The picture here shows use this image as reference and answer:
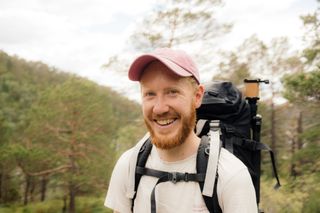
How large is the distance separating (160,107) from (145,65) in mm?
191

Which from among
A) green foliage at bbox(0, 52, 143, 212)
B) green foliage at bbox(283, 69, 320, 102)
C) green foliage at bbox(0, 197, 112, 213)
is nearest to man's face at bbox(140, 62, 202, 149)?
green foliage at bbox(283, 69, 320, 102)

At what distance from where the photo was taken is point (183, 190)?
1352 mm

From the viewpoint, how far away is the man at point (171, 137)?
1.32 meters

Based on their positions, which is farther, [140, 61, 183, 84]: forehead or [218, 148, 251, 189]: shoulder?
[140, 61, 183, 84]: forehead

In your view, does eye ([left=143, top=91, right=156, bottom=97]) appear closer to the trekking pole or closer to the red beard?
the red beard

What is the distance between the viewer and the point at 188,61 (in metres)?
1.45

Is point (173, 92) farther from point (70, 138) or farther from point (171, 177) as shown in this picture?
point (70, 138)

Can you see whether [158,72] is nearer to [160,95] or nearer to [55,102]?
[160,95]

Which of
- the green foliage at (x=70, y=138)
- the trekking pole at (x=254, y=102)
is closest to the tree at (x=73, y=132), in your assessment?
the green foliage at (x=70, y=138)

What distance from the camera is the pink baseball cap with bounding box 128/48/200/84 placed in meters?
1.37

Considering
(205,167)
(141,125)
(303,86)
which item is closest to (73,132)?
(141,125)

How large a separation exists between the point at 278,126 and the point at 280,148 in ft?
5.04

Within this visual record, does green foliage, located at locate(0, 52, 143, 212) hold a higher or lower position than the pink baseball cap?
lower

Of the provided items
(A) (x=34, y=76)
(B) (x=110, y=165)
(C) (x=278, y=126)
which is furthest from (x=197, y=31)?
(A) (x=34, y=76)
